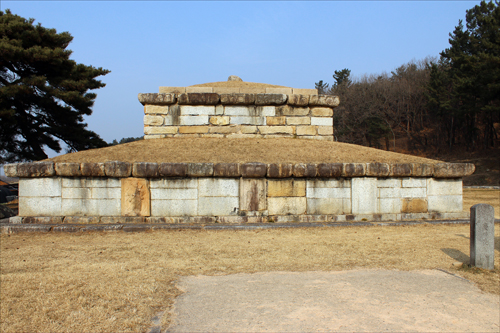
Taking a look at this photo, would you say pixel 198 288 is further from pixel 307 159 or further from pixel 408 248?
pixel 307 159

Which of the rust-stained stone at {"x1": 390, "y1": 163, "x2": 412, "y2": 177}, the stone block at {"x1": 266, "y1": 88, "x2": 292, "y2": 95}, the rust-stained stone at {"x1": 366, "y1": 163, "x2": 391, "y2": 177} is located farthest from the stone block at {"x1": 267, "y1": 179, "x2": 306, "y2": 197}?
the stone block at {"x1": 266, "y1": 88, "x2": 292, "y2": 95}

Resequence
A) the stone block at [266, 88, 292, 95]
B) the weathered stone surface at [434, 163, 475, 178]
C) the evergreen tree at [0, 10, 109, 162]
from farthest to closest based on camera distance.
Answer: the evergreen tree at [0, 10, 109, 162], the stone block at [266, 88, 292, 95], the weathered stone surface at [434, 163, 475, 178]

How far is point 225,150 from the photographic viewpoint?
8.88 meters

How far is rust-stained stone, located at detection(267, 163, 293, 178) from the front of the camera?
24.8 ft

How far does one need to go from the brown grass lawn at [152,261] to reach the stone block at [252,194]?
0.84 meters

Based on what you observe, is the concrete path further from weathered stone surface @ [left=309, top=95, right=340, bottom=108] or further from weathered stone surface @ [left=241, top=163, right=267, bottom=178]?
weathered stone surface @ [left=309, top=95, right=340, bottom=108]

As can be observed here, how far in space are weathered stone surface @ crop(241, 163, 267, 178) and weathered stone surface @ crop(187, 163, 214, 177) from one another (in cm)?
70

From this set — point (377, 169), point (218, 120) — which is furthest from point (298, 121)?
point (377, 169)

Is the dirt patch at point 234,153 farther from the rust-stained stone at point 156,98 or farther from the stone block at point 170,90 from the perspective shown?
the stone block at point 170,90

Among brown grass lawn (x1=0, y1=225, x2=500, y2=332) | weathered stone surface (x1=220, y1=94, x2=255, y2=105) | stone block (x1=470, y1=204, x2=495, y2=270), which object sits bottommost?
brown grass lawn (x1=0, y1=225, x2=500, y2=332)

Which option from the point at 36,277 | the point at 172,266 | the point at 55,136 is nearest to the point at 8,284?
the point at 36,277

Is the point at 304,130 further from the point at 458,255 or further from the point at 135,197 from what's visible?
the point at 458,255

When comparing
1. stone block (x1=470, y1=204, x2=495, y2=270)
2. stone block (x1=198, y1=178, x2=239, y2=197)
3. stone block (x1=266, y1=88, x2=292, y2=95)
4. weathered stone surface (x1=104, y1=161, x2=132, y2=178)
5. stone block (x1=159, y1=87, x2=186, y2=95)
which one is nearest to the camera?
stone block (x1=470, y1=204, x2=495, y2=270)

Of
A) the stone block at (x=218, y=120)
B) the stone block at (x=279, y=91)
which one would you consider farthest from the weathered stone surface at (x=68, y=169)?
the stone block at (x=279, y=91)
